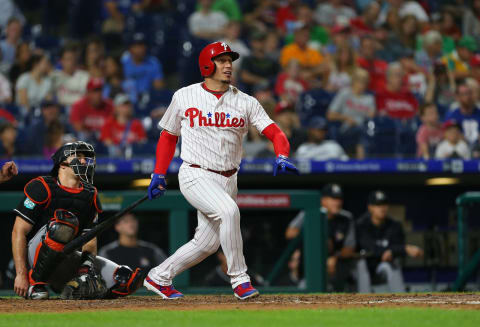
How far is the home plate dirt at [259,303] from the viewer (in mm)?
4945

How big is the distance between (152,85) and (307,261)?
4.42m

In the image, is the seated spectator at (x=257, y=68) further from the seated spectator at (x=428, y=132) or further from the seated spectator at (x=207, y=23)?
the seated spectator at (x=428, y=132)

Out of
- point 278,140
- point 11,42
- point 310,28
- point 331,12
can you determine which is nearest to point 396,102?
point 310,28

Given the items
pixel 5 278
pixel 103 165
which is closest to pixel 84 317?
pixel 5 278

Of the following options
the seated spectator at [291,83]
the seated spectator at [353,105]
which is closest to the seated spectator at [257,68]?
the seated spectator at [291,83]

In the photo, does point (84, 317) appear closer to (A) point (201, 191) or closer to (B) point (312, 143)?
(A) point (201, 191)

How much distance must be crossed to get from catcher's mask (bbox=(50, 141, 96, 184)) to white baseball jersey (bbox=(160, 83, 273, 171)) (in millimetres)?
600

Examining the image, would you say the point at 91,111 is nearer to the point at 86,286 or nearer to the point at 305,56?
the point at 305,56

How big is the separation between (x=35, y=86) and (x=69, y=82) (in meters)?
0.40

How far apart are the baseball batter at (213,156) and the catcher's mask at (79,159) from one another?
44 cm

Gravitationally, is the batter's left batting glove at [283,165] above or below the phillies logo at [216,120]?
below

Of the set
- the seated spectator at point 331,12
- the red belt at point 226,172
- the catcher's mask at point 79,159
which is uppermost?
the seated spectator at point 331,12

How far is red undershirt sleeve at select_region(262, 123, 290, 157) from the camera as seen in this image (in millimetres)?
5266

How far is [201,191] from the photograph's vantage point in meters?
5.23
